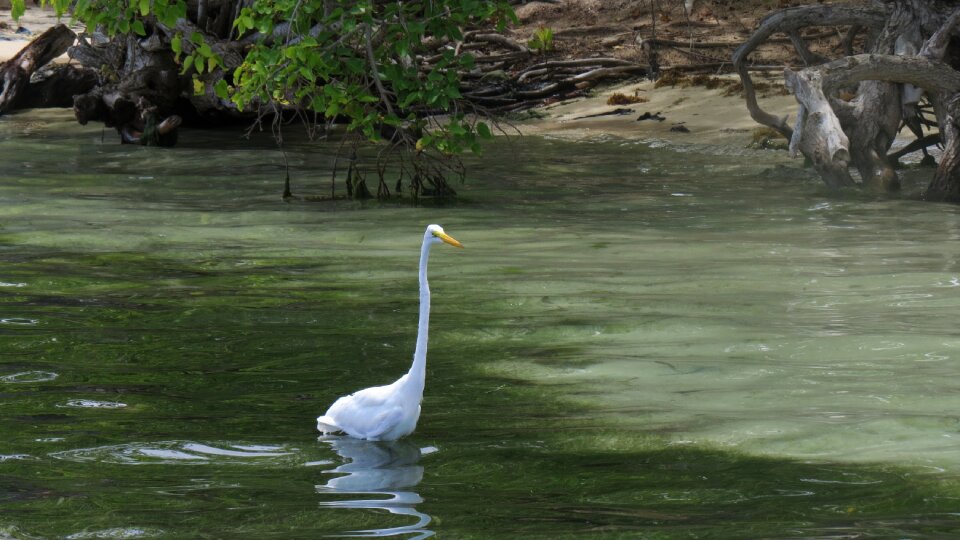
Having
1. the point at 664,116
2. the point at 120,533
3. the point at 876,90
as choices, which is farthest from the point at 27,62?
Answer: the point at 120,533

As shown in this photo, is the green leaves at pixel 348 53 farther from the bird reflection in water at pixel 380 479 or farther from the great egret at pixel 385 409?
the bird reflection in water at pixel 380 479

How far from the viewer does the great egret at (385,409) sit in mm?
5938

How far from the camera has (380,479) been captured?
5645 millimetres

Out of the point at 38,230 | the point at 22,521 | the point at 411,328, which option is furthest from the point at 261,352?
the point at 38,230

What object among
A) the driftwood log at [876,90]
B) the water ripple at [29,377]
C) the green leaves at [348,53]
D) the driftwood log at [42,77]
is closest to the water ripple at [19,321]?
the water ripple at [29,377]

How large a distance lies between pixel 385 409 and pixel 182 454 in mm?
892

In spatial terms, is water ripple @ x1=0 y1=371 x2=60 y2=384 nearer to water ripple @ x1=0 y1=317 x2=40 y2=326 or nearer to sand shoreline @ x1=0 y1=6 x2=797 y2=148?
water ripple @ x1=0 y1=317 x2=40 y2=326

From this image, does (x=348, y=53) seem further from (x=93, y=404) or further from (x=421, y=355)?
(x=421, y=355)

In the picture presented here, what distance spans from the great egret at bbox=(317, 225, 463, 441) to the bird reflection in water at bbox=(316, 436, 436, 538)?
6 cm

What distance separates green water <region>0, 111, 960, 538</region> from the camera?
207 inches

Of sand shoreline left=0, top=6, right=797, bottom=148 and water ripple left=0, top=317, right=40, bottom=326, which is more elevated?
sand shoreline left=0, top=6, right=797, bottom=148

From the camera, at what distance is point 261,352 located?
7812 mm

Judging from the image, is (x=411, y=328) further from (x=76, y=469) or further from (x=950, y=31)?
(x=950, y=31)

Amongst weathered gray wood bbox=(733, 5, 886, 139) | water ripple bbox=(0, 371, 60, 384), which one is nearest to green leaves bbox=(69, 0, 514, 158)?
weathered gray wood bbox=(733, 5, 886, 139)
